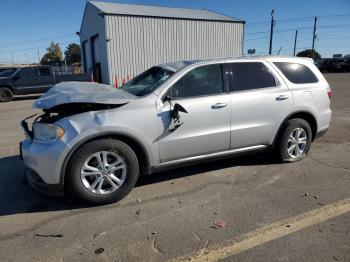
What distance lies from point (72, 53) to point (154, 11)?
281 ft

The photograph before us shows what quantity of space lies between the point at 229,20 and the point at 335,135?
18964mm

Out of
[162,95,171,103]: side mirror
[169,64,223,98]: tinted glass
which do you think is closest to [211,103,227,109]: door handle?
[169,64,223,98]: tinted glass

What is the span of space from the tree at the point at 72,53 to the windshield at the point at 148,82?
97.3 meters

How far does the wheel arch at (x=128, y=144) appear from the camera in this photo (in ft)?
12.5

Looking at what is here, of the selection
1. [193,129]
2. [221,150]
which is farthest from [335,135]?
[193,129]

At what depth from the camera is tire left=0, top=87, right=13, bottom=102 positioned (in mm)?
16125

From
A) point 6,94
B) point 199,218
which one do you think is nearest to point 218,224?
point 199,218

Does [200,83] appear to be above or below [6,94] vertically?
above

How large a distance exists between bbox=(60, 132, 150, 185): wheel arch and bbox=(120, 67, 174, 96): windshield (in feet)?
2.14

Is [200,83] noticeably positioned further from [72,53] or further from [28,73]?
[72,53]

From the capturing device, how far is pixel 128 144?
13.6 feet

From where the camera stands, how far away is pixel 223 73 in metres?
4.78

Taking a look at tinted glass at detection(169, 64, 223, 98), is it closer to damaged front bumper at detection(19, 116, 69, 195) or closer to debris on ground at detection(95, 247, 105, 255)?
damaged front bumper at detection(19, 116, 69, 195)

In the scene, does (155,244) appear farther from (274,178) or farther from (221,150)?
(274,178)
